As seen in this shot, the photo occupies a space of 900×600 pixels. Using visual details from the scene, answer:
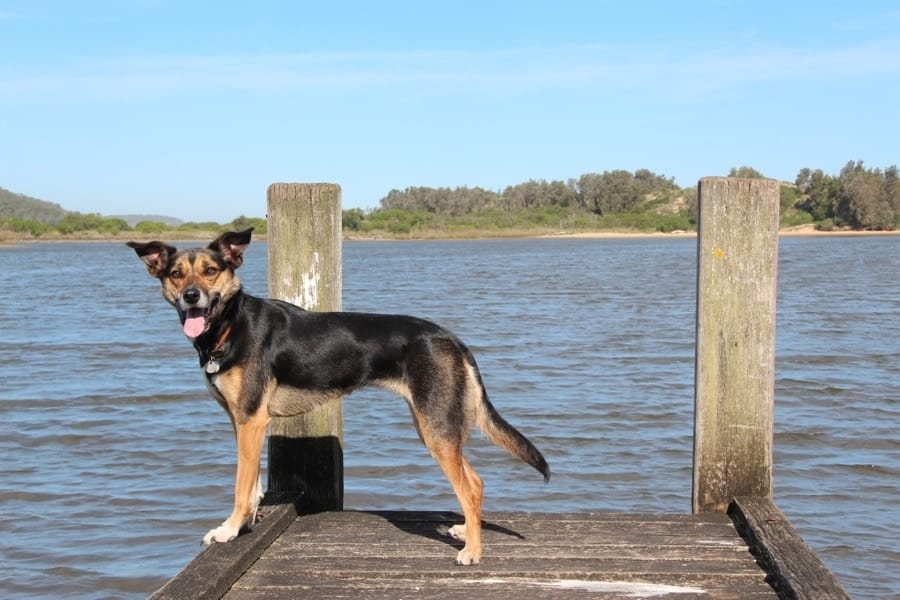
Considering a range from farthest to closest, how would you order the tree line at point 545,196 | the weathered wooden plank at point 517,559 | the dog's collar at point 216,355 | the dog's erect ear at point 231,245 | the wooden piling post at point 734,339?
the tree line at point 545,196 < the wooden piling post at point 734,339 < the dog's erect ear at point 231,245 < the dog's collar at point 216,355 < the weathered wooden plank at point 517,559

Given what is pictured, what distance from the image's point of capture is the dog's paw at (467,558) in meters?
4.70

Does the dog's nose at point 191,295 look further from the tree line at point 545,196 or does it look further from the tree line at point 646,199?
the tree line at point 545,196

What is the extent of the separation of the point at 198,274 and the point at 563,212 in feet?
392

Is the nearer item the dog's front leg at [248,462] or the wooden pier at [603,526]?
the wooden pier at [603,526]

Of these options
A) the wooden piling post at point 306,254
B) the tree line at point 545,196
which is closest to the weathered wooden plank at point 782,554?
the wooden piling post at point 306,254

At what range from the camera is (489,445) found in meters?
9.70

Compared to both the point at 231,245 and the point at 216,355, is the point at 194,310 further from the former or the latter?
the point at 231,245

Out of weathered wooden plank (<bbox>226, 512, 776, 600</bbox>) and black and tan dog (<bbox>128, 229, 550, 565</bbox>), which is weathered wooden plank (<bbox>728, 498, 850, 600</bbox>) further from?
black and tan dog (<bbox>128, 229, 550, 565</bbox>)

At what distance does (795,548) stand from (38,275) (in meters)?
40.6

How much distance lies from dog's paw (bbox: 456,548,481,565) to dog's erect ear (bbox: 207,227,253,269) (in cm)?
181

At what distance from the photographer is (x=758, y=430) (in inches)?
217

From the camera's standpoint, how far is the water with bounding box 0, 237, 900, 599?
7289mm

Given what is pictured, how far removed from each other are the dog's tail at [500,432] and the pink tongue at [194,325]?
129 centimetres

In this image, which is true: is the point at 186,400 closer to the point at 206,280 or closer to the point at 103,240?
the point at 206,280
